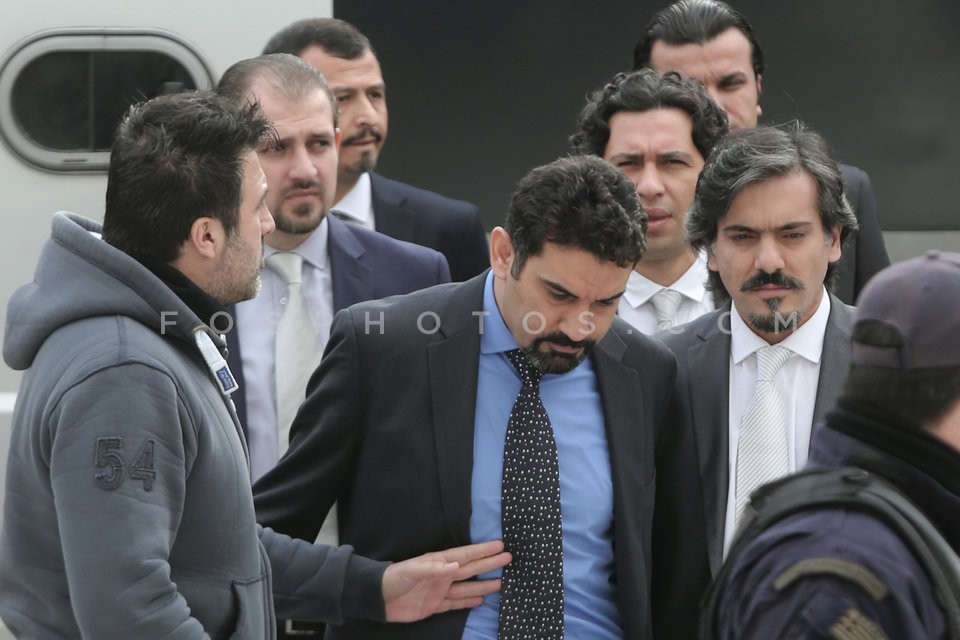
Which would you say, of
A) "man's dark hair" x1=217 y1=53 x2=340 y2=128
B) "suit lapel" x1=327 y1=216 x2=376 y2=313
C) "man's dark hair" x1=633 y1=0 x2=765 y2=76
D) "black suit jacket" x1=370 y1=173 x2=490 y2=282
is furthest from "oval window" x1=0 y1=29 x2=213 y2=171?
"man's dark hair" x1=633 y1=0 x2=765 y2=76

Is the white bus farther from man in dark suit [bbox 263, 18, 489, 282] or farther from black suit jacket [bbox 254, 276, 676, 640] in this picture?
black suit jacket [bbox 254, 276, 676, 640]

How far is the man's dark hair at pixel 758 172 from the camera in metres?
3.47

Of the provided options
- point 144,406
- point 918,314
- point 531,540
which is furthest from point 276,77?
point 918,314

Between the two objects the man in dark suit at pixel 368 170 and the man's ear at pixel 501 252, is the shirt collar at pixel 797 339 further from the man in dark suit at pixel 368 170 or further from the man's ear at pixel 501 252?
the man in dark suit at pixel 368 170

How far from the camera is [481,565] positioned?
2.90m

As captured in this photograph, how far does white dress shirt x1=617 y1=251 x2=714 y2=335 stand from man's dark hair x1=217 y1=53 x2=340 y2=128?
1.03 metres

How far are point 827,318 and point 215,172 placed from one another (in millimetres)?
1551

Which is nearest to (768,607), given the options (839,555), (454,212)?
(839,555)

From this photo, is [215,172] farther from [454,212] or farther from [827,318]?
[454,212]

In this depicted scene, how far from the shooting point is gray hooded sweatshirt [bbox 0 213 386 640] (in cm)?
230

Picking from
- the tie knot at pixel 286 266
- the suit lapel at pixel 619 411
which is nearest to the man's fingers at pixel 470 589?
the suit lapel at pixel 619 411

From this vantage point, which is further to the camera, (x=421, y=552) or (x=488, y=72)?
(x=488, y=72)

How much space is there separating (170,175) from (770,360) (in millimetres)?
1492

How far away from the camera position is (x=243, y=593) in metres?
2.52
